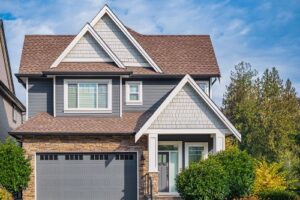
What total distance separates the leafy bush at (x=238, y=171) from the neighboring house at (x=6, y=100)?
14370 mm

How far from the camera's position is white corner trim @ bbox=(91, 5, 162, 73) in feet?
89.8

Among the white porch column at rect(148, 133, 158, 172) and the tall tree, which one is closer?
the white porch column at rect(148, 133, 158, 172)

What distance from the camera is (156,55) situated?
29.3 meters

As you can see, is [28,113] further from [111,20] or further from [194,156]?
[194,156]

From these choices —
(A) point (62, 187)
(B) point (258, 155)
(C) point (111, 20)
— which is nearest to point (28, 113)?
(A) point (62, 187)

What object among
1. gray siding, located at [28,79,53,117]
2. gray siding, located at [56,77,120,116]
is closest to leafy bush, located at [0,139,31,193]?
gray siding, located at [56,77,120,116]

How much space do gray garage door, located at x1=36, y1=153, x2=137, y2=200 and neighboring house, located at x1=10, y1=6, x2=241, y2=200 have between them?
5 cm

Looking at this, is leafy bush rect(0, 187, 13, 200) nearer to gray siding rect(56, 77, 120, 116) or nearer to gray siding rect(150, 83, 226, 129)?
gray siding rect(56, 77, 120, 116)

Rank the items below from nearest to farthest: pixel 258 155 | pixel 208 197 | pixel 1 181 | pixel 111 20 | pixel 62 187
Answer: pixel 208 197
pixel 1 181
pixel 62 187
pixel 111 20
pixel 258 155

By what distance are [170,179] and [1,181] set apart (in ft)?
25.8

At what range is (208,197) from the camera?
21.2m

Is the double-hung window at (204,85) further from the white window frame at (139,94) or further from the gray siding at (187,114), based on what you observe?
the gray siding at (187,114)

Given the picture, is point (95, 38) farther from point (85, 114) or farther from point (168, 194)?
Answer: point (168, 194)

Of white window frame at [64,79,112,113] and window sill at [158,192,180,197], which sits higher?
white window frame at [64,79,112,113]
